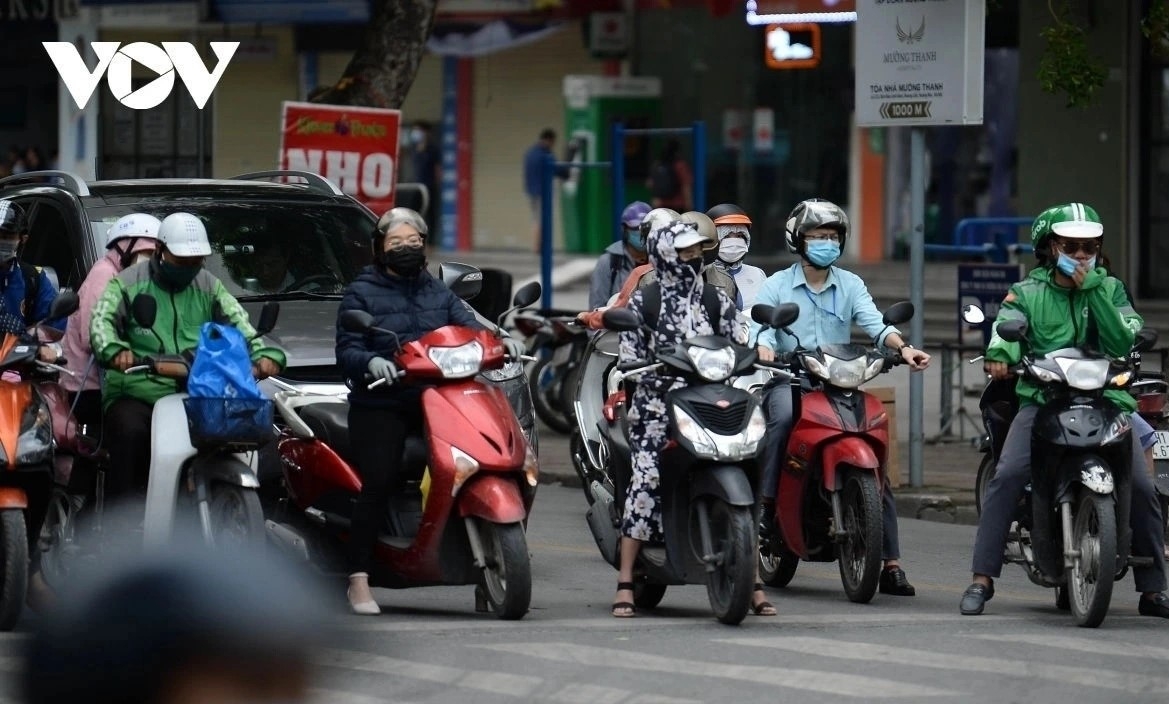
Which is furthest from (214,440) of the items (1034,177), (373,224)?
(1034,177)

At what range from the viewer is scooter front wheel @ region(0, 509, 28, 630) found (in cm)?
800

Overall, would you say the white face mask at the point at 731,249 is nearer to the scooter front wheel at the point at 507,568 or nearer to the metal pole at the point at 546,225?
the scooter front wheel at the point at 507,568

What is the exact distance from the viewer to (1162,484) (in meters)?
10.0

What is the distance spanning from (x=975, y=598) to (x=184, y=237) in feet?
11.4

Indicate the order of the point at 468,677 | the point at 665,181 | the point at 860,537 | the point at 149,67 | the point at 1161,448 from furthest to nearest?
the point at 665,181 < the point at 149,67 < the point at 1161,448 < the point at 860,537 < the point at 468,677

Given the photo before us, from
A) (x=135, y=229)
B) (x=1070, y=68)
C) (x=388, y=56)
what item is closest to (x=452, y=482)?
(x=135, y=229)

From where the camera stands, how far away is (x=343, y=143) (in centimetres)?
1591

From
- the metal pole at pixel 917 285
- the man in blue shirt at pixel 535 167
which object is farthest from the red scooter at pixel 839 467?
the man in blue shirt at pixel 535 167

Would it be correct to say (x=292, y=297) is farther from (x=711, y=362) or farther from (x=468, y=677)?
(x=468, y=677)

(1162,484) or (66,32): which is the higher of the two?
(66,32)

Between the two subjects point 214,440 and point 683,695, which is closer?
point 683,695

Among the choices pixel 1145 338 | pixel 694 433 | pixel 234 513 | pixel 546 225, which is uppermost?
pixel 546 225

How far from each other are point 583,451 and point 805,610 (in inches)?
69.1

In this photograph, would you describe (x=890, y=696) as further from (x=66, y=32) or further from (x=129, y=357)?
(x=66, y=32)
